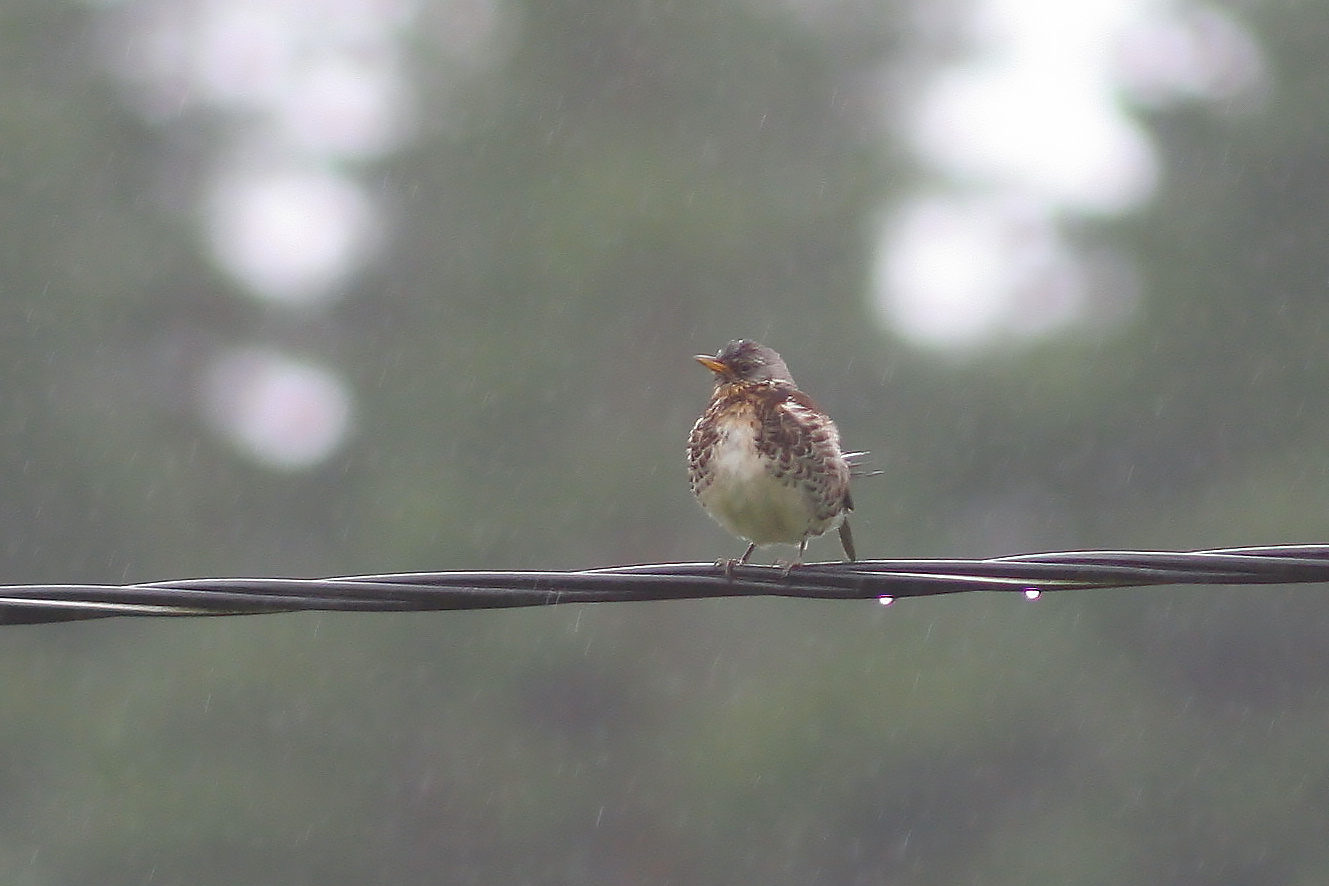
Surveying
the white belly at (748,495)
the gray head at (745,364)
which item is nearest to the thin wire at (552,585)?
the white belly at (748,495)

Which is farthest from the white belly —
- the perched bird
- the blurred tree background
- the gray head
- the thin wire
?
the blurred tree background

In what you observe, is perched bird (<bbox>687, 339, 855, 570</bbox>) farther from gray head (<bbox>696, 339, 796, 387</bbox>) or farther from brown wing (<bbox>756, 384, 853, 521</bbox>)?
gray head (<bbox>696, 339, 796, 387</bbox>)

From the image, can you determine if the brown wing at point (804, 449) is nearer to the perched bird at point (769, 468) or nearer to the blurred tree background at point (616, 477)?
the perched bird at point (769, 468)

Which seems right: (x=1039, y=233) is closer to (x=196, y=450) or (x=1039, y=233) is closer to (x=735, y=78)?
(x=735, y=78)

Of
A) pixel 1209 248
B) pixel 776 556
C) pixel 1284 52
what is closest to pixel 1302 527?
pixel 1209 248

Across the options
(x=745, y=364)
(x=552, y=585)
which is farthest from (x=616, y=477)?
(x=552, y=585)

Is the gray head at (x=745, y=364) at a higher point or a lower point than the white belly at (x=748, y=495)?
higher
